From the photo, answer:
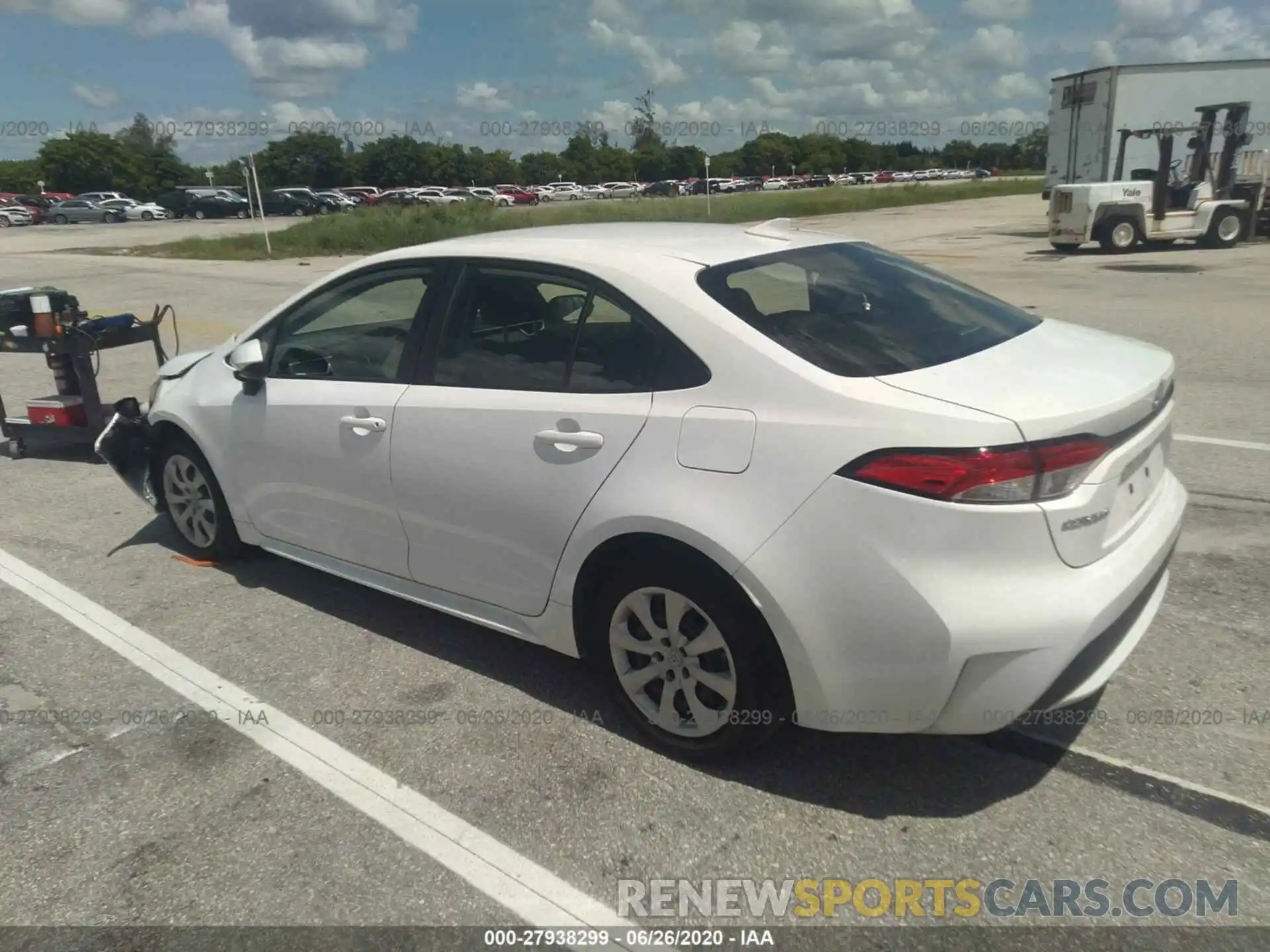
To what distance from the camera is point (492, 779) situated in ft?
10.1

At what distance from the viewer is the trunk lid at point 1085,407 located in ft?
8.31

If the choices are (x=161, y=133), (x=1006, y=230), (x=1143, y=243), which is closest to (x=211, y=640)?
(x=1143, y=243)

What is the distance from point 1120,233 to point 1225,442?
646 inches

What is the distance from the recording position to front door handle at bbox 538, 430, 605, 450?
301cm

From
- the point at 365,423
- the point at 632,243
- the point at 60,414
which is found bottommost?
the point at 60,414

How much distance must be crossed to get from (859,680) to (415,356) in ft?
6.65

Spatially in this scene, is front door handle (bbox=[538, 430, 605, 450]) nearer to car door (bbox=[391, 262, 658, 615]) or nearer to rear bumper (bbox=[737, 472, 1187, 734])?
car door (bbox=[391, 262, 658, 615])

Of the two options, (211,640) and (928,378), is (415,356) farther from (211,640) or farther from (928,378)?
(928,378)

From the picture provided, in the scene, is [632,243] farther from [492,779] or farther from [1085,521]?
[492,779]

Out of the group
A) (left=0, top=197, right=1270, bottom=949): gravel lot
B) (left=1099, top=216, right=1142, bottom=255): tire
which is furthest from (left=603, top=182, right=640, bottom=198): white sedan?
(left=0, top=197, right=1270, bottom=949): gravel lot

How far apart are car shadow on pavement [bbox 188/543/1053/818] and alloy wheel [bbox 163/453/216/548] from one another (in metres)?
1.41

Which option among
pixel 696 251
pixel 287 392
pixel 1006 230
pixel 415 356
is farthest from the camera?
pixel 1006 230

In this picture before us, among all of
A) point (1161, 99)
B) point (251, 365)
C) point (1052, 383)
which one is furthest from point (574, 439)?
point (1161, 99)

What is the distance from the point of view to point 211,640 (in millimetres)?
4117
